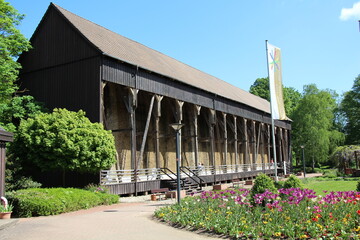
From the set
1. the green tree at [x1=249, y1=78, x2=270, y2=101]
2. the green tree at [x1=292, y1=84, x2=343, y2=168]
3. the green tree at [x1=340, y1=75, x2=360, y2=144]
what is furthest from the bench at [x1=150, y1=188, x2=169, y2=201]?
the green tree at [x1=340, y1=75, x2=360, y2=144]

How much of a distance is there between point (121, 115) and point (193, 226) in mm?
14570

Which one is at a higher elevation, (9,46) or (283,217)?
(9,46)

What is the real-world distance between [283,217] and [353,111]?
197 feet

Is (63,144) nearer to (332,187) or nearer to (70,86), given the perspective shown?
(70,86)

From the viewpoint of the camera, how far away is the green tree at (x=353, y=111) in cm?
6034

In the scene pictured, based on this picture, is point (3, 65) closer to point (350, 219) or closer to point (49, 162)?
point (49, 162)

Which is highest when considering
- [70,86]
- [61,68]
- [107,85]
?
[61,68]

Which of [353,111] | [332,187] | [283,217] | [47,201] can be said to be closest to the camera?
[283,217]

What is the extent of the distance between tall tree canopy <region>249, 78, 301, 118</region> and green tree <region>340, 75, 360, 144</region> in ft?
30.1

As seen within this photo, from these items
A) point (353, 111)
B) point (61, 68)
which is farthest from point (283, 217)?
point (353, 111)

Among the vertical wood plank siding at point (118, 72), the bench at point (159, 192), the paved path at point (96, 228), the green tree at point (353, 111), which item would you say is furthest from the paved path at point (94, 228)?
the green tree at point (353, 111)

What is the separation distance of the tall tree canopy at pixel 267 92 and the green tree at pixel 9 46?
158 ft

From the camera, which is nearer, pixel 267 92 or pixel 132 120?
pixel 132 120

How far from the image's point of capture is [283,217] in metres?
8.62
